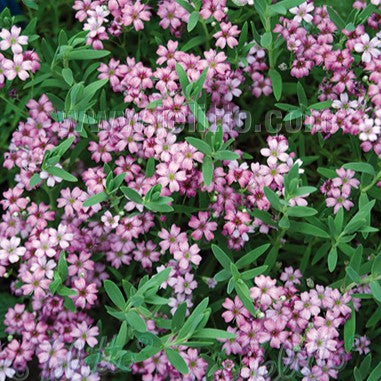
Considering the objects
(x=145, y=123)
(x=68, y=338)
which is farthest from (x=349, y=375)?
(x=145, y=123)

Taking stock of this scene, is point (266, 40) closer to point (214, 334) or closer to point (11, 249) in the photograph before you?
point (214, 334)

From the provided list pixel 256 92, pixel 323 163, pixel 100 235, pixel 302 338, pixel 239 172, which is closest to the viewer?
pixel 302 338

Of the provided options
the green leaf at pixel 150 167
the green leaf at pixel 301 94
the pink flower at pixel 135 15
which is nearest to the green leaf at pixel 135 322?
the green leaf at pixel 150 167

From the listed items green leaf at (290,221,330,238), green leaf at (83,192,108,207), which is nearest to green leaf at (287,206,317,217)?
green leaf at (290,221,330,238)

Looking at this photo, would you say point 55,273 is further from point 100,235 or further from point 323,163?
point 323,163

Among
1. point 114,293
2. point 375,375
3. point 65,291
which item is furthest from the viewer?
point 65,291

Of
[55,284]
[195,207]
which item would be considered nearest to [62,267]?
[55,284]
